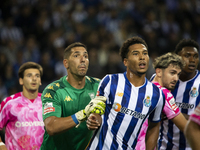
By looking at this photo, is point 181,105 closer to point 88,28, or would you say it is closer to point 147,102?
point 147,102


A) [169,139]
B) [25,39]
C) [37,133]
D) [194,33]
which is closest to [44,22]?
[25,39]

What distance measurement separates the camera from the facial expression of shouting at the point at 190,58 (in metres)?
4.49

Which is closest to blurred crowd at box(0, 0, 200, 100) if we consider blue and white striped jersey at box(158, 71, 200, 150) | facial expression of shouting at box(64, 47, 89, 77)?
blue and white striped jersey at box(158, 71, 200, 150)

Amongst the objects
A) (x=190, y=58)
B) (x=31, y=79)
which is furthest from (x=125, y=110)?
(x=31, y=79)

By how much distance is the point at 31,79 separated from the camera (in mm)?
4984

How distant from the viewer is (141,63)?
349 cm

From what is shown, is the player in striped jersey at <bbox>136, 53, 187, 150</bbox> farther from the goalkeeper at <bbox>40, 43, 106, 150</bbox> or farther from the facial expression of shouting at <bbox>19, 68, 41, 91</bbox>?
the facial expression of shouting at <bbox>19, 68, 41, 91</bbox>

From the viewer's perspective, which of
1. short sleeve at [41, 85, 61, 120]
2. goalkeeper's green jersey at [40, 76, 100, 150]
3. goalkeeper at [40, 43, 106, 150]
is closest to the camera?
short sleeve at [41, 85, 61, 120]

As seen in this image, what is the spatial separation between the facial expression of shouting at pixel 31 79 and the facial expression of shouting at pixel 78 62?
3.25 ft

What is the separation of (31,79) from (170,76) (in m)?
2.35

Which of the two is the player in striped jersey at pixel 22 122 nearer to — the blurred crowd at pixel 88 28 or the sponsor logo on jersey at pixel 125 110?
the sponsor logo on jersey at pixel 125 110

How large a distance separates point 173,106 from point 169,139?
1.07 m

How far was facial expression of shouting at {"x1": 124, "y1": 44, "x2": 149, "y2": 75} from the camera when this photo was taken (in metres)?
3.49

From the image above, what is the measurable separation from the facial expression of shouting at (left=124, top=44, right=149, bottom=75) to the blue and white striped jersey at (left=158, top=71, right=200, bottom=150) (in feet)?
4.19
